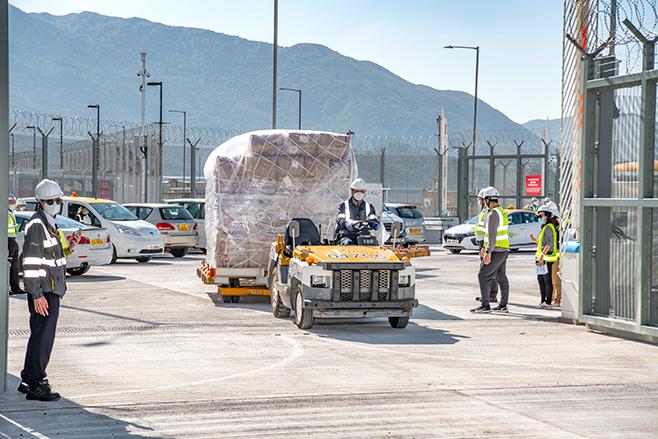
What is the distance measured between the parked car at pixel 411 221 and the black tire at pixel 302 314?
18.5 meters

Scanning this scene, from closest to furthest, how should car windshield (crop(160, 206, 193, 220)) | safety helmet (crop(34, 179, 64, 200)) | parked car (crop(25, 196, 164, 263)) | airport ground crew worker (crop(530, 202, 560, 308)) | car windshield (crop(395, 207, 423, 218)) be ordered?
safety helmet (crop(34, 179, 64, 200)) < airport ground crew worker (crop(530, 202, 560, 308)) < parked car (crop(25, 196, 164, 263)) < car windshield (crop(160, 206, 193, 220)) < car windshield (crop(395, 207, 423, 218))

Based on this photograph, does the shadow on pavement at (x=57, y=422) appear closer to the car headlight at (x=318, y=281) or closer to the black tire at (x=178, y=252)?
the car headlight at (x=318, y=281)

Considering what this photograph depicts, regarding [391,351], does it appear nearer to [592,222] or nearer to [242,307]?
[592,222]

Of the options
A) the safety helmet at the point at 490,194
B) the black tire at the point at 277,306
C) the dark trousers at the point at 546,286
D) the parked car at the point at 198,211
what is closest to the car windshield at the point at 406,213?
the parked car at the point at 198,211

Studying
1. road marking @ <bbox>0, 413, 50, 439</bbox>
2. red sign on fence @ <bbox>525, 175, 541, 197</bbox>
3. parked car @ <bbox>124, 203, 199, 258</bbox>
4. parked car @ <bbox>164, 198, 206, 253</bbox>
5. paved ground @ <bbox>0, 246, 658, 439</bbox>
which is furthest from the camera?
red sign on fence @ <bbox>525, 175, 541, 197</bbox>

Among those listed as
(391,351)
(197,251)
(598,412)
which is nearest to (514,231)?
(197,251)

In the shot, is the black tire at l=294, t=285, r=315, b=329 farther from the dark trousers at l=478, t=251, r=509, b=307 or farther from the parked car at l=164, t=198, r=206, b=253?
the parked car at l=164, t=198, r=206, b=253

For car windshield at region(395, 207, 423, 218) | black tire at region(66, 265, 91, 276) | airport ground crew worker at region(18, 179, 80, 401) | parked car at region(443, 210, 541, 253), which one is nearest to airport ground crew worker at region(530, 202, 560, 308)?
airport ground crew worker at region(18, 179, 80, 401)

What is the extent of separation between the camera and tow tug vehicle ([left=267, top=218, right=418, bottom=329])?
1046 cm

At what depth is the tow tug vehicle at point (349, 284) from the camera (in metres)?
10.5

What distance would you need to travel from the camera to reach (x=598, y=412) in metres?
6.43

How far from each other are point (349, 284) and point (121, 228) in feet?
41.2

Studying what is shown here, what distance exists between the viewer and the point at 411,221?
2997cm

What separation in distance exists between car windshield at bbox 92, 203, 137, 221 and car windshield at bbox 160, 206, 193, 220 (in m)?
2.46
